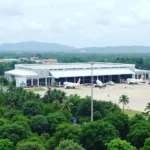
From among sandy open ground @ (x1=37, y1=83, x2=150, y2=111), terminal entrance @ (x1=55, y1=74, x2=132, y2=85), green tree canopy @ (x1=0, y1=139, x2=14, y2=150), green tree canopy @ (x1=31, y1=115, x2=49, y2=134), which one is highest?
green tree canopy @ (x1=0, y1=139, x2=14, y2=150)

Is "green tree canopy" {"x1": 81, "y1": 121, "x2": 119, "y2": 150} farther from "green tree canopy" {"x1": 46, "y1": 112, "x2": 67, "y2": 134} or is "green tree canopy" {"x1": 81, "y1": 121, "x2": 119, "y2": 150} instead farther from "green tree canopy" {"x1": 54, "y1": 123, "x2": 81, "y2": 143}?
"green tree canopy" {"x1": 46, "y1": 112, "x2": 67, "y2": 134}

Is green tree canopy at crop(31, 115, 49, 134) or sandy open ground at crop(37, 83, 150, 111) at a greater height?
green tree canopy at crop(31, 115, 49, 134)

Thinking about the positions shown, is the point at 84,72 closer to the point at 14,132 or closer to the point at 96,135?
the point at 96,135

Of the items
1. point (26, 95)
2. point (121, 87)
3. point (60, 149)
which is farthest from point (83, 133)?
point (121, 87)

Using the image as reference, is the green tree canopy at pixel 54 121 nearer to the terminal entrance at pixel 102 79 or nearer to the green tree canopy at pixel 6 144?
the green tree canopy at pixel 6 144

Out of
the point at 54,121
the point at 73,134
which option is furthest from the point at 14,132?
the point at 54,121

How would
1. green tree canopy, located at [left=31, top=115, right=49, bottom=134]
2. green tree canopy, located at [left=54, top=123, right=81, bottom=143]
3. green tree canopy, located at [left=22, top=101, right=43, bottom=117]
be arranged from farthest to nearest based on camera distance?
1. green tree canopy, located at [left=22, top=101, right=43, bottom=117]
2. green tree canopy, located at [left=31, top=115, right=49, bottom=134]
3. green tree canopy, located at [left=54, top=123, right=81, bottom=143]

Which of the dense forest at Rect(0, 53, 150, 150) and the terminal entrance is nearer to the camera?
the dense forest at Rect(0, 53, 150, 150)

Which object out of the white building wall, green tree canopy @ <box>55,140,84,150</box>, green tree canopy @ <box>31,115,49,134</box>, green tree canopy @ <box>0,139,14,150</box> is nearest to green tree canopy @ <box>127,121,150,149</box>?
green tree canopy @ <box>55,140,84,150</box>

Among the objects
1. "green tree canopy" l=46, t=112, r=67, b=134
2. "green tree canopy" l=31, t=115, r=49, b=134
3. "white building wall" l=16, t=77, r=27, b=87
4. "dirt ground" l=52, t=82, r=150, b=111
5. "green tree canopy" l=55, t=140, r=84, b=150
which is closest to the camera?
"green tree canopy" l=55, t=140, r=84, b=150
